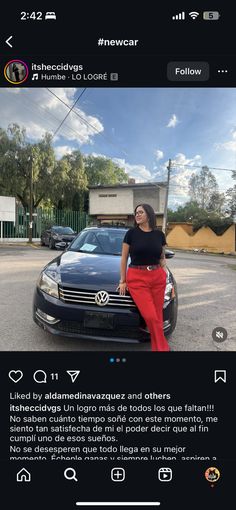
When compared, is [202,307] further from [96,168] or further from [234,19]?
[96,168]

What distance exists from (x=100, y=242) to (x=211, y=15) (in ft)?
9.29

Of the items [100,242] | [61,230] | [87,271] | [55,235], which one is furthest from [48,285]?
[61,230]

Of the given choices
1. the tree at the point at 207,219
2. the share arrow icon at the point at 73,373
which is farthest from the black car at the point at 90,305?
the tree at the point at 207,219

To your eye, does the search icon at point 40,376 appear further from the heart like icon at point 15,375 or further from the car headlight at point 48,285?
the car headlight at point 48,285

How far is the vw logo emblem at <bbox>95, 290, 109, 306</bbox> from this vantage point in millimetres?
2375

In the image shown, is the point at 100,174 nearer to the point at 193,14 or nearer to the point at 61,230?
the point at 61,230

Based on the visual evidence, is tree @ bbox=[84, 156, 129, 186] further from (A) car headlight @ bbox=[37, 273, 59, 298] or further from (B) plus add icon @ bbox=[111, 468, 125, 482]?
(B) plus add icon @ bbox=[111, 468, 125, 482]

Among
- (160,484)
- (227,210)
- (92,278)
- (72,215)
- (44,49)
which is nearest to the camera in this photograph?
(160,484)

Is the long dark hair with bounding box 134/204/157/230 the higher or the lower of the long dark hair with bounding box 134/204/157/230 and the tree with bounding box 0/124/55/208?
the lower

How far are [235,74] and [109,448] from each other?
2.08 m

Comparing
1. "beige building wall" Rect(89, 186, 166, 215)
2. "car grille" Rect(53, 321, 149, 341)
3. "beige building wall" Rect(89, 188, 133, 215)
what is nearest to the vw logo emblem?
"car grille" Rect(53, 321, 149, 341)

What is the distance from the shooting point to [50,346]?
107 inches

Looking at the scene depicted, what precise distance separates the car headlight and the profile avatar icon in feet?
5.69

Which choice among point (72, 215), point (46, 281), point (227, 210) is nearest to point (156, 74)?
point (46, 281)
